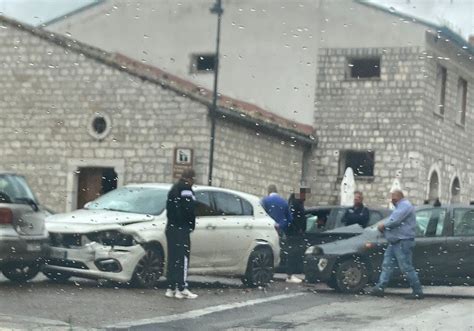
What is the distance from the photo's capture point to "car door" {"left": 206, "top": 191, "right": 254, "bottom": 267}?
52.6 feet

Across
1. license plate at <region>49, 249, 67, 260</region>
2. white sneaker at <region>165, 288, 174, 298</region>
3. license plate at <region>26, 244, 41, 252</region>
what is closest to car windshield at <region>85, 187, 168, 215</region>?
license plate at <region>49, 249, 67, 260</region>

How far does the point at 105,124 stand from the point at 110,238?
4.55 meters

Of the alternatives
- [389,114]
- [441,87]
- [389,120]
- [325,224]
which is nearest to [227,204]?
[325,224]

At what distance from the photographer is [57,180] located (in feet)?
66.5

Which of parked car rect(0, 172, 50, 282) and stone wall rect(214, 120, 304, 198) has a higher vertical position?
stone wall rect(214, 120, 304, 198)

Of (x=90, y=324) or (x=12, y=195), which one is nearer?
(x=90, y=324)

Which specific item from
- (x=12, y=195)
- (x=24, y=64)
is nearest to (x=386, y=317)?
(x=12, y=195)

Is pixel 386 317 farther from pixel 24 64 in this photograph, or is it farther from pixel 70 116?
pixel 24 64

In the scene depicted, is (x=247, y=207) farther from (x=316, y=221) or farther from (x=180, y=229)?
(x=180, y=229)

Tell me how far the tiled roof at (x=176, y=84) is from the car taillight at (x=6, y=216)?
387cm

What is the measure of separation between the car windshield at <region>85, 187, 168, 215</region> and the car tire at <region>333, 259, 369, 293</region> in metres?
2.57

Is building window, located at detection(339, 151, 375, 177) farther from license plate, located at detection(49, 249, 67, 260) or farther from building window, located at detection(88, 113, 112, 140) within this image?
license plate, located at detection(49, 249, 67, 260)

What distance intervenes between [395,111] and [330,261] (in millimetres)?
8714

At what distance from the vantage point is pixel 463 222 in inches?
658
